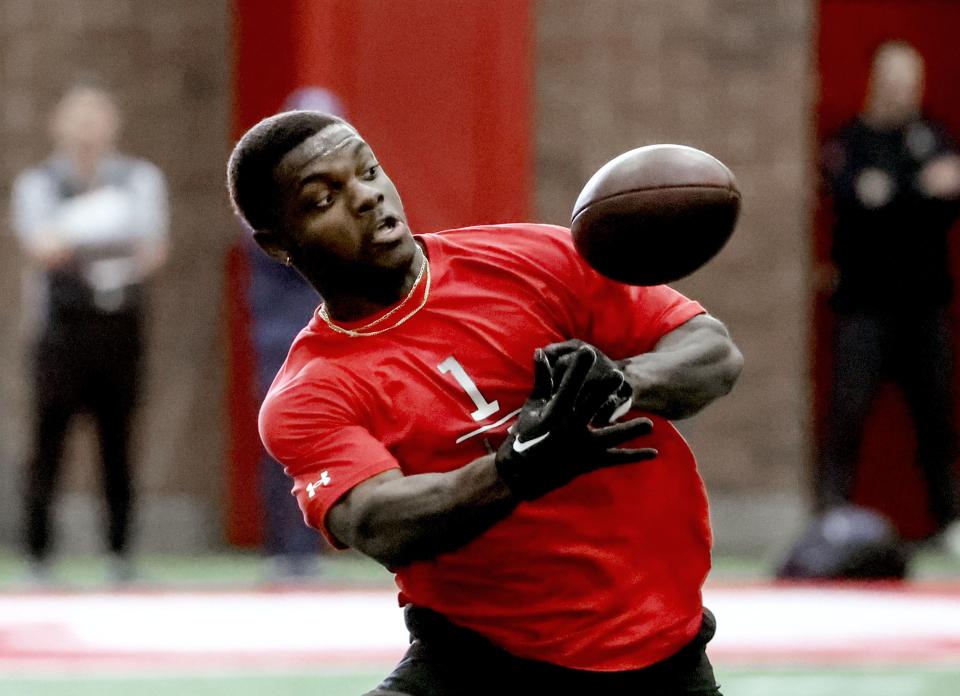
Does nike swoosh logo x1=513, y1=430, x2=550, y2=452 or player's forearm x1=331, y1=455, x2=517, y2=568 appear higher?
nike swoosh logo x1=513, y1=430, x2=550, y2=452

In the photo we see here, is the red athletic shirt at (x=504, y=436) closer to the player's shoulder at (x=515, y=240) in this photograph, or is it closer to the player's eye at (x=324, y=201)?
the player's shoulder at (x=515, y=240)

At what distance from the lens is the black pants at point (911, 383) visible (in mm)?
9227

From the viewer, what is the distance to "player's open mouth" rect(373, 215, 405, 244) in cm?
353

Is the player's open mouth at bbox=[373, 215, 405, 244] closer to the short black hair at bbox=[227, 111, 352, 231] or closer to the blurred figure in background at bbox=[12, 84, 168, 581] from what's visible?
the short black hair at bbox=[227, 111, 352, 231]

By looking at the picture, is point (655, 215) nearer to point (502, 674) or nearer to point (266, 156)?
point (266, 156)

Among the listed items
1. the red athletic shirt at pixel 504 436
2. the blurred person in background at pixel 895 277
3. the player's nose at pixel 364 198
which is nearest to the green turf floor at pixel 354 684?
the red athletic shirt at pixel 504 436

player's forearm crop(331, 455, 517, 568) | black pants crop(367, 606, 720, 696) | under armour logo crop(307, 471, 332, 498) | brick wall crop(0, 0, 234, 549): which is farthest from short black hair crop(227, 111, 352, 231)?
brick wall crop(0, 0, 234, 549)

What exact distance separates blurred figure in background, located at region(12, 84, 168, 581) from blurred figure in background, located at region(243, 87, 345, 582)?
512 millimetres

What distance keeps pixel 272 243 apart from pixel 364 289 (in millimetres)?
250

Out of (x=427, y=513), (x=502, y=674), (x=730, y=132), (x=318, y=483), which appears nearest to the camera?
(x=427, y=513)

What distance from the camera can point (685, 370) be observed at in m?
3.51

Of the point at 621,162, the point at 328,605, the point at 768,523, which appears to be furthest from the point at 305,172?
the point at 768,523

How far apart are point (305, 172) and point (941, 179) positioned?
6136mm

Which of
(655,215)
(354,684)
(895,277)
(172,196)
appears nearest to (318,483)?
(655,215)
